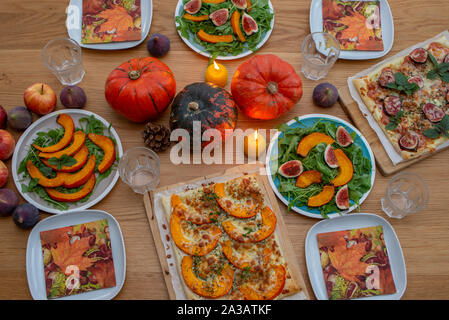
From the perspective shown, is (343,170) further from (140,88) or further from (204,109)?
(140,88)

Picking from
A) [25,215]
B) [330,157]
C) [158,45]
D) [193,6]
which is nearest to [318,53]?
[330,157]

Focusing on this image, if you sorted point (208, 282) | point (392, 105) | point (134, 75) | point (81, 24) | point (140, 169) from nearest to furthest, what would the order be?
point (208, 282), point (134, 75), point (140, 169), point (392, 105), point (81, 24)

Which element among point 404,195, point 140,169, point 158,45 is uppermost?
point 158,45

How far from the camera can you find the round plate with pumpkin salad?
2291 mm

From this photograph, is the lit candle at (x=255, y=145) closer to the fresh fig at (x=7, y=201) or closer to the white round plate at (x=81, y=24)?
the white round plate at (x=81, y=24)

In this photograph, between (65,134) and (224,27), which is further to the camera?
(224,27)

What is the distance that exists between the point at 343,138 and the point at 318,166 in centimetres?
25

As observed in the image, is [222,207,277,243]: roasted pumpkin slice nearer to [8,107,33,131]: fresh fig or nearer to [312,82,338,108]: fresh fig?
[312,82,338,108]: fresh fig

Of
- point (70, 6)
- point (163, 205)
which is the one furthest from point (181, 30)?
point (163, 205)

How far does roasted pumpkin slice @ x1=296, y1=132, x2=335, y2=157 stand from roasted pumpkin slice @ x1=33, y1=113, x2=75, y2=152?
4.50ft

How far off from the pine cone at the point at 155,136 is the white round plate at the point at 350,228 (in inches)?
39.7

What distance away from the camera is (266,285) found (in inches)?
75.8

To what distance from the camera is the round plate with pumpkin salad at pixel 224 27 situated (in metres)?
2.29

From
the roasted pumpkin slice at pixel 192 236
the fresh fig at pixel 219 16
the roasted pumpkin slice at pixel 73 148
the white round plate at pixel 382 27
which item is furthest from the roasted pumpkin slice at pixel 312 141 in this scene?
the roasted pumpkin slice at pixel 73 148
